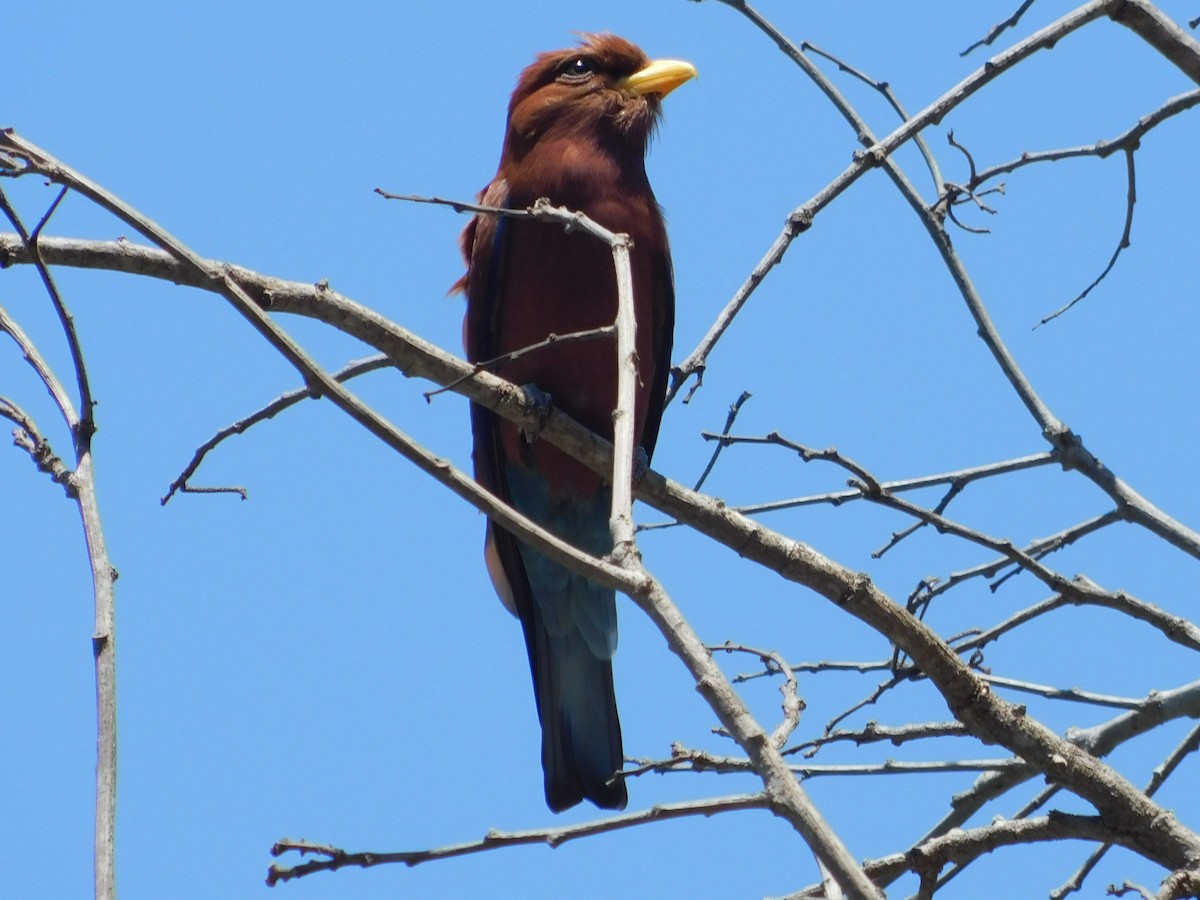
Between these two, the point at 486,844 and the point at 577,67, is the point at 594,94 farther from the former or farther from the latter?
the point at 486,844

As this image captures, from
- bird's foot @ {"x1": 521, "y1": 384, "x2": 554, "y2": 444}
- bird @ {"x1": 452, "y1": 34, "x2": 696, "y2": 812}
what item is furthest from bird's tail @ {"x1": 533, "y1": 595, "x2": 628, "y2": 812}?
bird's foot @ {"x1": 521, "y1": 384, "x2": 554, "y2": 444}

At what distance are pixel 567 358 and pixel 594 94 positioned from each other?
52.1 inches

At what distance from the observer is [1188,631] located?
3295 millimetres

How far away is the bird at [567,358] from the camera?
4.68 m

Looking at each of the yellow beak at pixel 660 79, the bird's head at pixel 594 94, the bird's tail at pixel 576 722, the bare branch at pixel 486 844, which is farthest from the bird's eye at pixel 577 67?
the bare branch at pixel 486 844

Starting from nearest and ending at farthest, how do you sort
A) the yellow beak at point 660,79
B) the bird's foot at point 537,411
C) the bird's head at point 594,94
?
1. the bird's foot at point 537,411
2. the bird's head at point 594,94
3. the yellow beak at point 660,79

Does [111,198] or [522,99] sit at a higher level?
[522,99]

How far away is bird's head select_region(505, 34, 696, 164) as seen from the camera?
17.1ft

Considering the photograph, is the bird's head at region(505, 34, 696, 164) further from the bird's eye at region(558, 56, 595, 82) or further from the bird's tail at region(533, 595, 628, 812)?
the bird's tail at region(533, 595, 628, 812)

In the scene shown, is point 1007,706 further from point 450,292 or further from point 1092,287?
point 450,292

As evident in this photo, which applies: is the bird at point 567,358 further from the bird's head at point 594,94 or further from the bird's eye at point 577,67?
the bird's eye at point 577,67

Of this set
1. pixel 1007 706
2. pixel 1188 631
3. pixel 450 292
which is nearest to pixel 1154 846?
pixel 1007 706

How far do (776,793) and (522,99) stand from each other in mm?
4246

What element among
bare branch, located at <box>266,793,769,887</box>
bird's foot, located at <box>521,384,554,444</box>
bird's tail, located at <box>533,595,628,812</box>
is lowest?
bare branch, located at <box>266,793,769,887</box>
